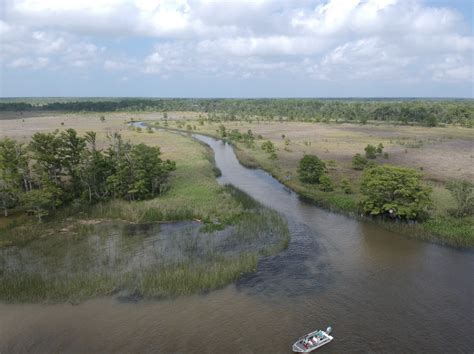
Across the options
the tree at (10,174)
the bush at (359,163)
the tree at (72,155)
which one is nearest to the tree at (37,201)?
the tree at (10,174)

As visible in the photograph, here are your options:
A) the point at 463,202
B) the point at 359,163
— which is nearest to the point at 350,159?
the point at 359,163

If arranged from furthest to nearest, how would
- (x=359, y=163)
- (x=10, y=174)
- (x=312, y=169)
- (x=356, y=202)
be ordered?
(x=359, y=163), (x=312, y=169), (x=356, y=202), (x=10, y=174)

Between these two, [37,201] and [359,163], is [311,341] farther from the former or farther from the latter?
[359,163]

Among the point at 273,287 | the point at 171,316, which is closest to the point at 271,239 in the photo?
the point at 273,287

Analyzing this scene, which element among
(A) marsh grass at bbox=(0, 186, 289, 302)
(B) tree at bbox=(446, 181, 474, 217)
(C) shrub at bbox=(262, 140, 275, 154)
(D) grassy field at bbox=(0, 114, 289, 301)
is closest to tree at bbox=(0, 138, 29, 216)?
(D) grassy field at bbox=(0, 114, 289, 301)

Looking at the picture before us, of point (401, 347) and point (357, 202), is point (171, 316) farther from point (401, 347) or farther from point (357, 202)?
point (357, 202)

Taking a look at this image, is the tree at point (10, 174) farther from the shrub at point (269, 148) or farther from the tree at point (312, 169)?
the shrub at point (269, 148)
